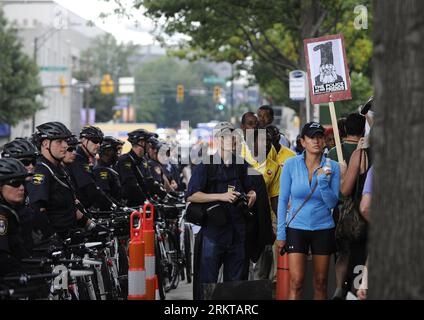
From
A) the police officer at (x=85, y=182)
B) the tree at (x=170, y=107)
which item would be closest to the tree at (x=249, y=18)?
the police officer at (x=85, y=182)

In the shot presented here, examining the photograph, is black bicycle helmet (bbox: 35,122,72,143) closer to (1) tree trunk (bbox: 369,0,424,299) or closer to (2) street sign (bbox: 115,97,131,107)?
(1) tree trunk (bbox: 369,0,424,299)

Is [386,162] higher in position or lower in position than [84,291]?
higher

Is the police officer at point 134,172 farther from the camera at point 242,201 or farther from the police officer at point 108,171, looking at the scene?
the camera at point 242,201

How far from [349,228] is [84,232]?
239cm

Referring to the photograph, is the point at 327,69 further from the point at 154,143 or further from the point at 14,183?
the point at 154,143

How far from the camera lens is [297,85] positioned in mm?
23734

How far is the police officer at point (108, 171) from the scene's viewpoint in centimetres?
1277

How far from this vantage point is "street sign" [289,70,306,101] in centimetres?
2362

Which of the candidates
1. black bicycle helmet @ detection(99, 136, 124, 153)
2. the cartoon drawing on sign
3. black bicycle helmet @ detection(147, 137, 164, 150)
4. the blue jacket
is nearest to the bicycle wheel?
black bicycle helmet @ detection(147, 137, 164, 150)

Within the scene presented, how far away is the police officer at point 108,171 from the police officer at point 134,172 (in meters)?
0.20

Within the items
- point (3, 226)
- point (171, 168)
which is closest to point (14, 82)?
point (171, 168)
